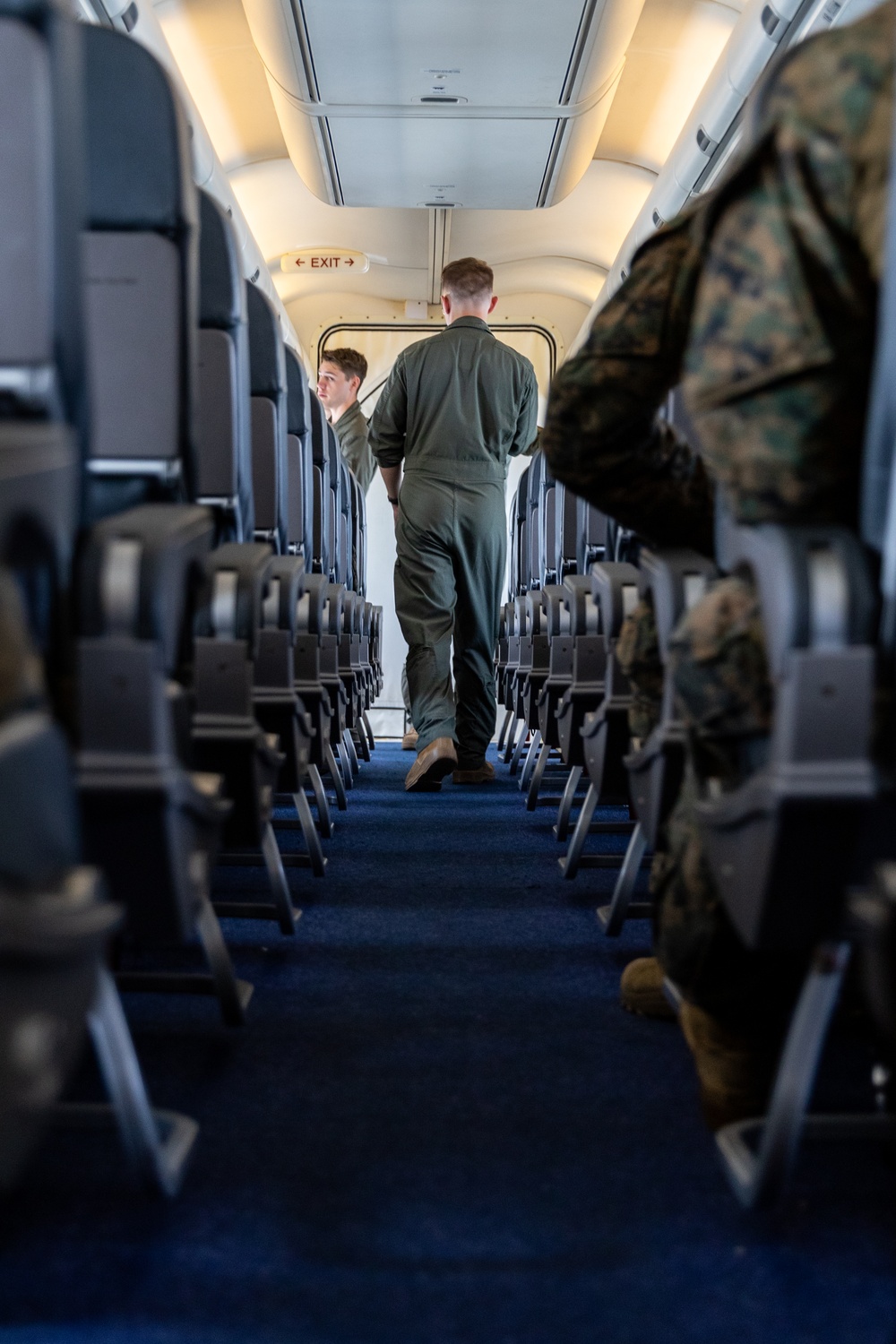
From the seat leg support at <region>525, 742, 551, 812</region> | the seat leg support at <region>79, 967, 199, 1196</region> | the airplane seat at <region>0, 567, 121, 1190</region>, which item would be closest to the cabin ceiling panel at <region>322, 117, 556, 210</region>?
the seat leg support at <region>525, 742, 551, 812</region>

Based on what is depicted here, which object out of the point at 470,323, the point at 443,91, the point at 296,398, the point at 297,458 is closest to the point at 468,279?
the point at 470,323

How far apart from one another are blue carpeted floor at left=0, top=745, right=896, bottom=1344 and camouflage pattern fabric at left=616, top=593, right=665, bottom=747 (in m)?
0.53

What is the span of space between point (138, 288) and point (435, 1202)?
1.32 metres

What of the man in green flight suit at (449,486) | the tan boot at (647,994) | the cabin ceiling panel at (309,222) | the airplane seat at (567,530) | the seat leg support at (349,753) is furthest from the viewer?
the cabin ceiling panel at (309,222)

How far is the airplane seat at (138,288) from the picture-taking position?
1.75 meters

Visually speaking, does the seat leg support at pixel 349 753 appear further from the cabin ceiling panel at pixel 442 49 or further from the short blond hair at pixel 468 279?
the cabin ceiling panel at pixel 442 49

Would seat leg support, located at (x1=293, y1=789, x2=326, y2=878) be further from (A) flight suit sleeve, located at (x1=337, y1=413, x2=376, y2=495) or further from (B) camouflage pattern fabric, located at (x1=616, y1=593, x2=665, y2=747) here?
(A) flight suit sleeve, located at (x1=337, y1=413, x2=376, y2=495)

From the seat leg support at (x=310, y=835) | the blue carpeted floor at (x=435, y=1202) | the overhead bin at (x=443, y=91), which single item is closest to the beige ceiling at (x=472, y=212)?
the overhead bin at (x=443, y=91)

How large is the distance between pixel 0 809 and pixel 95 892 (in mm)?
142

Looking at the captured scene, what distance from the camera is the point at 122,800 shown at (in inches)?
50.0

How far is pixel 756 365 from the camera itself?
126 centimetres

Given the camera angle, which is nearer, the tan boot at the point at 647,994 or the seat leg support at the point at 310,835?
the tan boot at the point at 647,994

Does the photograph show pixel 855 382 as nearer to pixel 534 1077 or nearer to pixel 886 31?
pixel 886 31

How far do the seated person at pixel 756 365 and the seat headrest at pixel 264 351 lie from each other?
1.50 m
